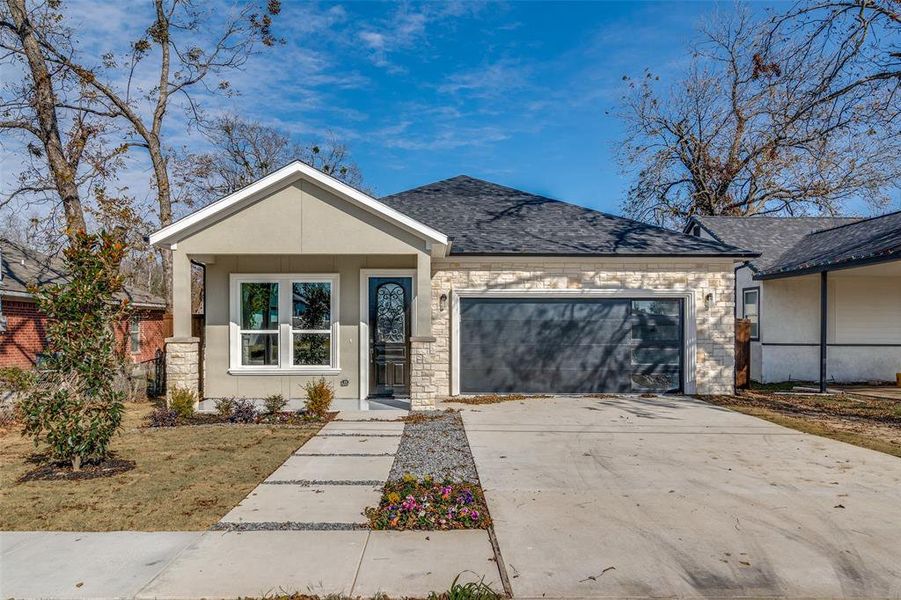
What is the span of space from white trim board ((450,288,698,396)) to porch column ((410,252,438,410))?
1.82 m

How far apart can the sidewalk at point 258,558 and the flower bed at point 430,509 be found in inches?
4.7

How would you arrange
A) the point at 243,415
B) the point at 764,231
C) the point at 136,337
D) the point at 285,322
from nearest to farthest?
the point at 243,415
the point at 285,322
the point at 764,231
the point at 136,337

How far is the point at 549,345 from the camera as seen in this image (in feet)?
37.6

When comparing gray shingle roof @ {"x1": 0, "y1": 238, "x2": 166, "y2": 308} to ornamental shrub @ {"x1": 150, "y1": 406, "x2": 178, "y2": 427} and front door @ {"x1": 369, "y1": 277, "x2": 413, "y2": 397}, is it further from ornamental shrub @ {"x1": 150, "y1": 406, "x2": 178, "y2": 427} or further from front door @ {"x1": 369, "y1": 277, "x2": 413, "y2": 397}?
front door @ {"x1": 369, "y1": 277, "x2": 413, "y2": 397}

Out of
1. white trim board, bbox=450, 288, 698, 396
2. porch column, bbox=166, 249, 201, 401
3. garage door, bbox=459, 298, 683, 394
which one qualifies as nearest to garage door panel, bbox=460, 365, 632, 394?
garage door, bbox=459, 298, 683, 394

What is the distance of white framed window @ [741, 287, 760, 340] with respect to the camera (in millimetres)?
14344

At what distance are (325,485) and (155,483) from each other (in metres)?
1.76

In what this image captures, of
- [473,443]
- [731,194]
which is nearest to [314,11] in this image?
[473,443]

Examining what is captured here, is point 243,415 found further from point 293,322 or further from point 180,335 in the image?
point 293,322

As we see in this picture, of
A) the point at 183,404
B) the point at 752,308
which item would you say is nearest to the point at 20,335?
the point at 183,404

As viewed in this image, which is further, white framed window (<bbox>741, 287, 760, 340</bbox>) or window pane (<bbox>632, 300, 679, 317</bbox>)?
white framed window (<bbox>741, 287, 760, 340</bbox>)

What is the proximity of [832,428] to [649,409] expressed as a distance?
280cm

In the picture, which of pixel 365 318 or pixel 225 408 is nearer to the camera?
pixel 225 408

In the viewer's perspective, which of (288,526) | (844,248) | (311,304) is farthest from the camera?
(844,248)
